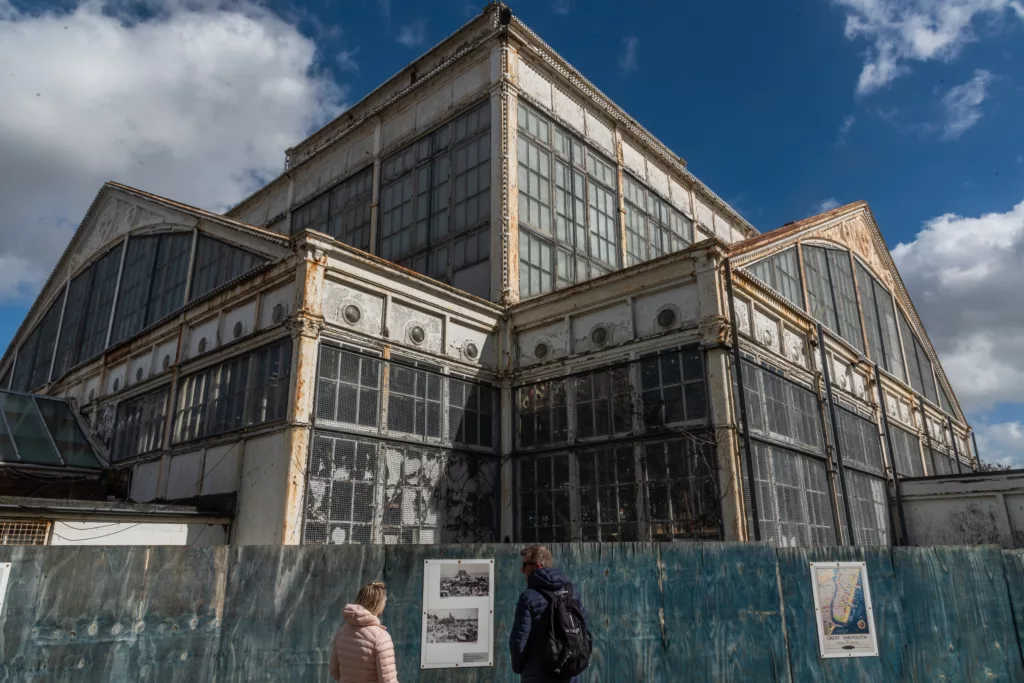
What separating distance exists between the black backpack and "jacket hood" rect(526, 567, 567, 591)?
39 mm

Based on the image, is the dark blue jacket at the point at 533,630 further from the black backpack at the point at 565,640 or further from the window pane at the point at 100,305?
the window pane at the point at 100,305

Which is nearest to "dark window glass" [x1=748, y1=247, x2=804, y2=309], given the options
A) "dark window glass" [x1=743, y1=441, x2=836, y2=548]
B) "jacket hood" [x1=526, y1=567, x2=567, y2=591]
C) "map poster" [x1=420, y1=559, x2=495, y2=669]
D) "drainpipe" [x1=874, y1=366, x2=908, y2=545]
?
"dark window glass" [x1=743, y1=441, x2=836, y2=548]

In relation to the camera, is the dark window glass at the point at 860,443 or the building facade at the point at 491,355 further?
the dark window glass at the point at 860,443

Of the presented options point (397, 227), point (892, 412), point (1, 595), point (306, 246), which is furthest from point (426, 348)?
point (892, 412)

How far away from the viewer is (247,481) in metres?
12.7

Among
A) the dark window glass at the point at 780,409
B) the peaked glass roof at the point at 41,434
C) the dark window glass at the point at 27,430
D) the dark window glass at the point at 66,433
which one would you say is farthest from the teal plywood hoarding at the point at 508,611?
the dark window glass at the point at 66,433

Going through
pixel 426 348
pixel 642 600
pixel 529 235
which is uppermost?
pixel 529 235

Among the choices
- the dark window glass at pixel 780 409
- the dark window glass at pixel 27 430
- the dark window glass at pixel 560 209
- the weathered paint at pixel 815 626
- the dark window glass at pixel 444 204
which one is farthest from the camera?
the dark window glass at pixel 560 209

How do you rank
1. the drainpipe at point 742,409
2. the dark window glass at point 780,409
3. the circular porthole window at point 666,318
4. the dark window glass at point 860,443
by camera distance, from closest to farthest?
1. the drainpipe at point 742,409
2. the dark window glass at point 780,409
3. the circular porthole window at point 666,318
4. the dark window glass at point 860,443

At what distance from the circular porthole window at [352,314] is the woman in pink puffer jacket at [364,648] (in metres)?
8.96

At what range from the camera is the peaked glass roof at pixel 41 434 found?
15.9 meters

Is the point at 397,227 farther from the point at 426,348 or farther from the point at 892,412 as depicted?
the point at 892,412

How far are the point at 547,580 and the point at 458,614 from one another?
5.47 ft

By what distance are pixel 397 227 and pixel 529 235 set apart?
4.47 meters
